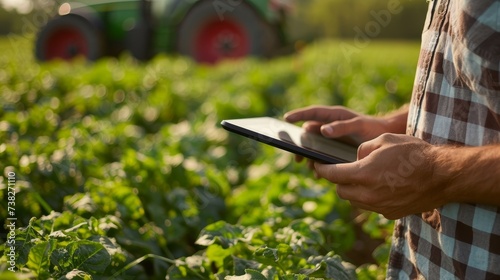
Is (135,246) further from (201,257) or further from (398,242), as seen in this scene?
(398,242)

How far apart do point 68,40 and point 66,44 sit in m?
0.08

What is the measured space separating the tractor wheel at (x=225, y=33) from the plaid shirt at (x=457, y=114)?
8.06 metres

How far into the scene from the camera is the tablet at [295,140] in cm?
167

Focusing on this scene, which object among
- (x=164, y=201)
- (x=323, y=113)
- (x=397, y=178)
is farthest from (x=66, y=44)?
(x=397, y=178)

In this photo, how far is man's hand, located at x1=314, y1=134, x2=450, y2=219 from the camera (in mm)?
1444

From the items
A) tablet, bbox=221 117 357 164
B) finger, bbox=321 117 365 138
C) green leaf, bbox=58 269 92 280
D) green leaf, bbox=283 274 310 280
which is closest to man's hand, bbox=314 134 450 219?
tablet, bbox=221 117 357 164

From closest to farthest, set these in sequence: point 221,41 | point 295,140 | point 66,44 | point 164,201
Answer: point 295,140 < point 164,201 < point 221,41 < point 66,44

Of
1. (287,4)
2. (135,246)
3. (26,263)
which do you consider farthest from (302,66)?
(26,263)

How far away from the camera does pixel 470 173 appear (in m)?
1.39

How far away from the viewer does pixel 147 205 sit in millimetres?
2811

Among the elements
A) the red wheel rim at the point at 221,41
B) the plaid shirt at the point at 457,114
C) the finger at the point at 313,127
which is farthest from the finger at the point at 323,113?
the red wheel rim at the point at 221,41

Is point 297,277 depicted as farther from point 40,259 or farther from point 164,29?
point 164,29

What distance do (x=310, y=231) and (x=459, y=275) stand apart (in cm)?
73

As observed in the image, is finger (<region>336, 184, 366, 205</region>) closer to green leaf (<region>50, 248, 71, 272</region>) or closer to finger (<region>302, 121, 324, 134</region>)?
finger (<region>302, 121, 324, 134</region>)
